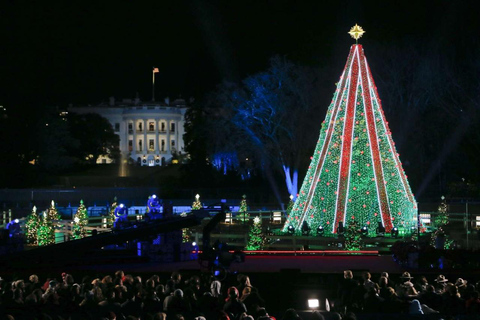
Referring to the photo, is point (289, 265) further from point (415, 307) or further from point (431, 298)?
point (415, 307)

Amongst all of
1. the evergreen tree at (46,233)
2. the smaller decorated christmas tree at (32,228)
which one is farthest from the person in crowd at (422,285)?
the smaller decorated christmas tree at (32,228)

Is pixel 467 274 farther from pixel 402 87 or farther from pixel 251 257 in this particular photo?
pixel 402 87

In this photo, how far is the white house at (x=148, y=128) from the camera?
474 feet

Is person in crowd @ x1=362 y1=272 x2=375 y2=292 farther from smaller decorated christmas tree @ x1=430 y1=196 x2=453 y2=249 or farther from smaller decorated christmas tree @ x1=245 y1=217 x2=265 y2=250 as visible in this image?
smaller decorated christmas tree @ x1=245 y1=217 x2=265 y2=250

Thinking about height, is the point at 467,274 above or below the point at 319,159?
below

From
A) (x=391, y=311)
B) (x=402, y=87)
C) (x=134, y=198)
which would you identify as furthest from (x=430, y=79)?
(x=391, y=311)

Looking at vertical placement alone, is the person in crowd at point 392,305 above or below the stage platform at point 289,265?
below

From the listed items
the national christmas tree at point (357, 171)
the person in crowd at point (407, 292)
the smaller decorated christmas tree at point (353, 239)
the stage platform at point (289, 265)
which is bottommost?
the person in crowd at point (407, 292)

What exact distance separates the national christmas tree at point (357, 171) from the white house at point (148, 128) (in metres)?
114

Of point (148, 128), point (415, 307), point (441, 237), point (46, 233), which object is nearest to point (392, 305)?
point (415, 307)

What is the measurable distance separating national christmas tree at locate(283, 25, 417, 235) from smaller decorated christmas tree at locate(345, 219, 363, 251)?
6.74 feet

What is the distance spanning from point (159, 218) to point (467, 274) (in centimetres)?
879

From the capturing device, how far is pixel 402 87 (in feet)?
175

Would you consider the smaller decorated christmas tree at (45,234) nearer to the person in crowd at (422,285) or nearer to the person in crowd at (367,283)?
the person in crowd at (422,285)
